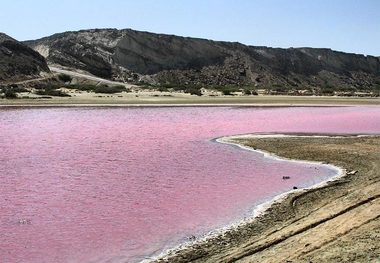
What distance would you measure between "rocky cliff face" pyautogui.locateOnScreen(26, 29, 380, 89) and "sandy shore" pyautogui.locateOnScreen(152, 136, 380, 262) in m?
92.4

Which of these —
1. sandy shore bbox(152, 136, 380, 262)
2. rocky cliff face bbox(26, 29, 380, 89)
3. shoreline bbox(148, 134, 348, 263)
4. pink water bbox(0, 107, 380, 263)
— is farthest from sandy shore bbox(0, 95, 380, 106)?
sandy shore bbox(152, 136, 380, 262)

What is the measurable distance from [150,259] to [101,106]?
148ft

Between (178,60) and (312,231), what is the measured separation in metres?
111

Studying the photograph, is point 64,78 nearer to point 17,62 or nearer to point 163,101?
point 17,62

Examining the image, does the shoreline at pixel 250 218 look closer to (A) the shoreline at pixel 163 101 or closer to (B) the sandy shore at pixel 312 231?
(B) the sandy shore at pixel 312 231

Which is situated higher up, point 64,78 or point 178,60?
point 178,60

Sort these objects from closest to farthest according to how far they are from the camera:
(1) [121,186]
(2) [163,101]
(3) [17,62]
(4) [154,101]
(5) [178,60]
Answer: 1. (1) [121,186]
2. (2) [163,101]
3. (4) [154,101]
4. (3) [17,62]
5. (5) [178,60]

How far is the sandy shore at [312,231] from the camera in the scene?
8930mm

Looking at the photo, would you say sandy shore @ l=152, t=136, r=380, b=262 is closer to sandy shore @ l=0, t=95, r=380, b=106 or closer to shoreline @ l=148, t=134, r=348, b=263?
shoreline @ l=148, t=134, r=348, b=263

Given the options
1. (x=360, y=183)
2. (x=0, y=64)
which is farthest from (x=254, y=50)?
(x=360, y=183)

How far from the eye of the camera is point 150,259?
32.7 feet

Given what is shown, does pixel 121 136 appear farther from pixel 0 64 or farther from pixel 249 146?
pixel 0 64

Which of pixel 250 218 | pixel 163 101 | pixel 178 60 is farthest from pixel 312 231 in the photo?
pixel 178 60

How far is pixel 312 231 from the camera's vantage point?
1038 cm
